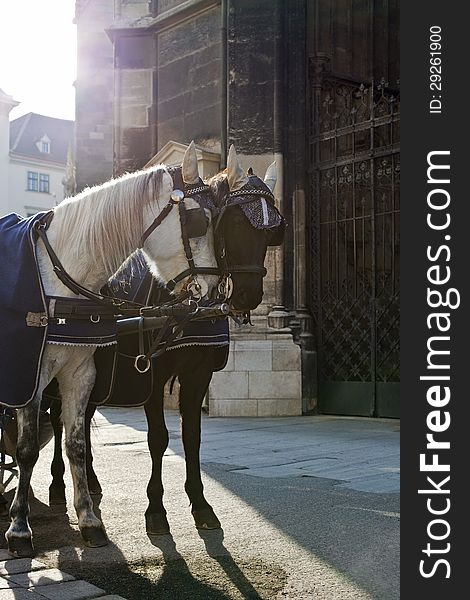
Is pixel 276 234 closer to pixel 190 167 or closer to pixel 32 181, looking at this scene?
pixel 190 167

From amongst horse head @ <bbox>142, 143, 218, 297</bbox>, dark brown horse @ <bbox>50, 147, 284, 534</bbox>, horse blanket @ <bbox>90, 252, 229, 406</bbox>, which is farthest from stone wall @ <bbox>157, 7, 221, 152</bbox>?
horse head @ <bbox>142, 143, 218, 297</bbox>

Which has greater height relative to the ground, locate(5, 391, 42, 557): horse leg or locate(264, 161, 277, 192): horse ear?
locate(264, 161, 277, 192): horse ear

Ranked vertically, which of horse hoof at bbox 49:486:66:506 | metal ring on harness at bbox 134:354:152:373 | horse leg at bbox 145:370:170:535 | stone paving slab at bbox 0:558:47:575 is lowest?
horse hoof at bbox 49:486:66:506

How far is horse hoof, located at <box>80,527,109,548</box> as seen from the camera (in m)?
4.17

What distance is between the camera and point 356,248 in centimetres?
1113

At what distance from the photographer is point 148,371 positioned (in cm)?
454

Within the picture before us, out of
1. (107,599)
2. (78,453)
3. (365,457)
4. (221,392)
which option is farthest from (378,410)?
(107,599)

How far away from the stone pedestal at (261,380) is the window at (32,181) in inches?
1753

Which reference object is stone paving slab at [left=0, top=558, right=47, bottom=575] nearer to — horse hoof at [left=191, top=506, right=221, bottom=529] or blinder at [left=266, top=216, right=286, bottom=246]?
horse hoof at [left=191, top=506, right=221, bottom=529]

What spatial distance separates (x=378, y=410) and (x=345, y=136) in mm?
3701

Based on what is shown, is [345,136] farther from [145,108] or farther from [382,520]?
[382,520]

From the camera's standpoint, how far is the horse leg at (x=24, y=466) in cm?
405

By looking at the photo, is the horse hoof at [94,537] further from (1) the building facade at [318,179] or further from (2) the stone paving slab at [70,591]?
(1) the building facade at [318,179]

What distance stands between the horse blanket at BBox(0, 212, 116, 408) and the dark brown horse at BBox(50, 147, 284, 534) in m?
0.63
